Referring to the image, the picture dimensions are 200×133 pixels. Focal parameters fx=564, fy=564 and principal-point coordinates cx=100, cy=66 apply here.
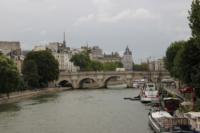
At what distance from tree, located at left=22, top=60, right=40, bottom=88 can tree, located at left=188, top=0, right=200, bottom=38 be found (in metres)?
52.6

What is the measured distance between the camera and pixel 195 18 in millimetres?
40281

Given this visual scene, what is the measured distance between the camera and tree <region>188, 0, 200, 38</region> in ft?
131

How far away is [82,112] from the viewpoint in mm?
53125

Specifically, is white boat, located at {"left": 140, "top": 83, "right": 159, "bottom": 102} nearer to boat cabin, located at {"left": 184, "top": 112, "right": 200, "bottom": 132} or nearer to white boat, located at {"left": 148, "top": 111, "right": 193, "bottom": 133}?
white boat, located at {"left": 148, "top": 111, "right": 193, "bottom": 133}

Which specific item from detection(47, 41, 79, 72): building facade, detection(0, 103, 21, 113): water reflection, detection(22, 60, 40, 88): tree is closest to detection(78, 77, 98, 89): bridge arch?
detection(47, 41, 79, 72): building facade

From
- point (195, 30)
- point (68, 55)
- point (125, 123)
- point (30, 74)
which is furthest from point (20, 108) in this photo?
point (68, 55)

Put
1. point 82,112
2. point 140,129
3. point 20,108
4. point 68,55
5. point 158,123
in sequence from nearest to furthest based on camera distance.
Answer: point 158,123 < point 140,129 < point 82,112 < point 20,108 < point 68,55

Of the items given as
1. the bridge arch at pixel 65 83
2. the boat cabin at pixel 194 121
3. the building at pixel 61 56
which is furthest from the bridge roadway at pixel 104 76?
the boat cabin at pixel 194 121

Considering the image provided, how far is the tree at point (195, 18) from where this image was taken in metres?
40.1

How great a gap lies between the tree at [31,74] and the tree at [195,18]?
5264 cm

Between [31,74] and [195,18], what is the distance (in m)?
53.4

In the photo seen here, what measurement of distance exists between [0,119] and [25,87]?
39.5 m

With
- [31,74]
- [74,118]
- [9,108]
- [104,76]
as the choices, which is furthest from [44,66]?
[74,118]

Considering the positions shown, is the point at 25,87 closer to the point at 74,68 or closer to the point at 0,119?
the point at 0,119
